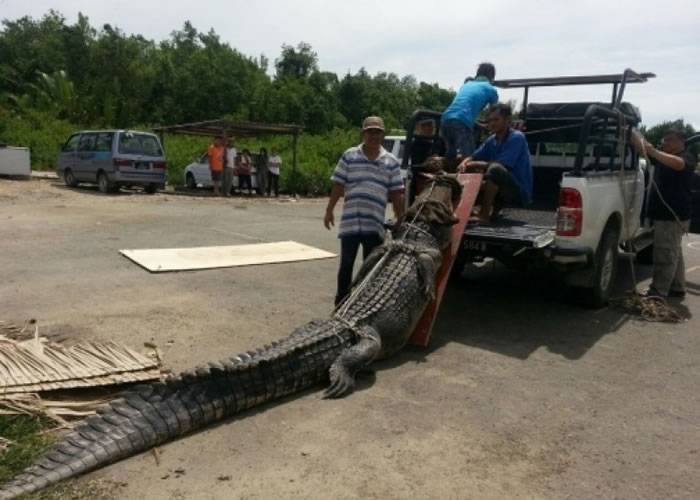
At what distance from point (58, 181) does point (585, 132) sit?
1988cm

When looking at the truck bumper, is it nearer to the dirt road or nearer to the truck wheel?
the truck wheel

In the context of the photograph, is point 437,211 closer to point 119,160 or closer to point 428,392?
point 428,392

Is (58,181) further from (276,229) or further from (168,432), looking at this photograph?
(168,432)

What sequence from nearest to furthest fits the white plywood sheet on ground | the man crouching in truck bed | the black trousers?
the black trousers, the man crouching in truck bed, the white plywood sheet on ground

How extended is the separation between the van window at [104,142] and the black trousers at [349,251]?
554 inches

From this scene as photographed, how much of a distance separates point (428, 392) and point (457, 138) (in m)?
3.67

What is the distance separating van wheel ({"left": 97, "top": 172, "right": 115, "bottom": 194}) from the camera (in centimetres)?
1770

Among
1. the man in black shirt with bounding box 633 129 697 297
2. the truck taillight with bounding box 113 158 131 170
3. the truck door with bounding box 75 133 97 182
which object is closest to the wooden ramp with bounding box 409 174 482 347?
the man in black shirt with bounding box 633 129 697 297

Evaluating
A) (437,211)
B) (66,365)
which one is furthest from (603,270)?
(66,365)

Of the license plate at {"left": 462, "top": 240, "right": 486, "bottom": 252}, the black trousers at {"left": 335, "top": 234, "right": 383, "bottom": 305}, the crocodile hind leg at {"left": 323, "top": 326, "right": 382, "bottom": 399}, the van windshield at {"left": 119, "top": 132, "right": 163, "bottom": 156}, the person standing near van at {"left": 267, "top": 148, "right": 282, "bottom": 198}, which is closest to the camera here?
the crocodile hind leg at {"left": 323, "top": 326, "right": 382, "bottom": 399}

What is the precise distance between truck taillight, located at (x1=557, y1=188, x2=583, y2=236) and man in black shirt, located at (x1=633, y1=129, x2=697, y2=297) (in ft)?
6.53

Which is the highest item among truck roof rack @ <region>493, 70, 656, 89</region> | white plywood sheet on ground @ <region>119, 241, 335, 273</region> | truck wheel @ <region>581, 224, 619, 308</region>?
truck roof rack @ <region>493, 70, 656, 89</region>

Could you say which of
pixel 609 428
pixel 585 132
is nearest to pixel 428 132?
pixel 585 132

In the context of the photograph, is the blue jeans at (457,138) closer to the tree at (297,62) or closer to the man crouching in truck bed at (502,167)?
the man crouching in truck bed at (502,167)
